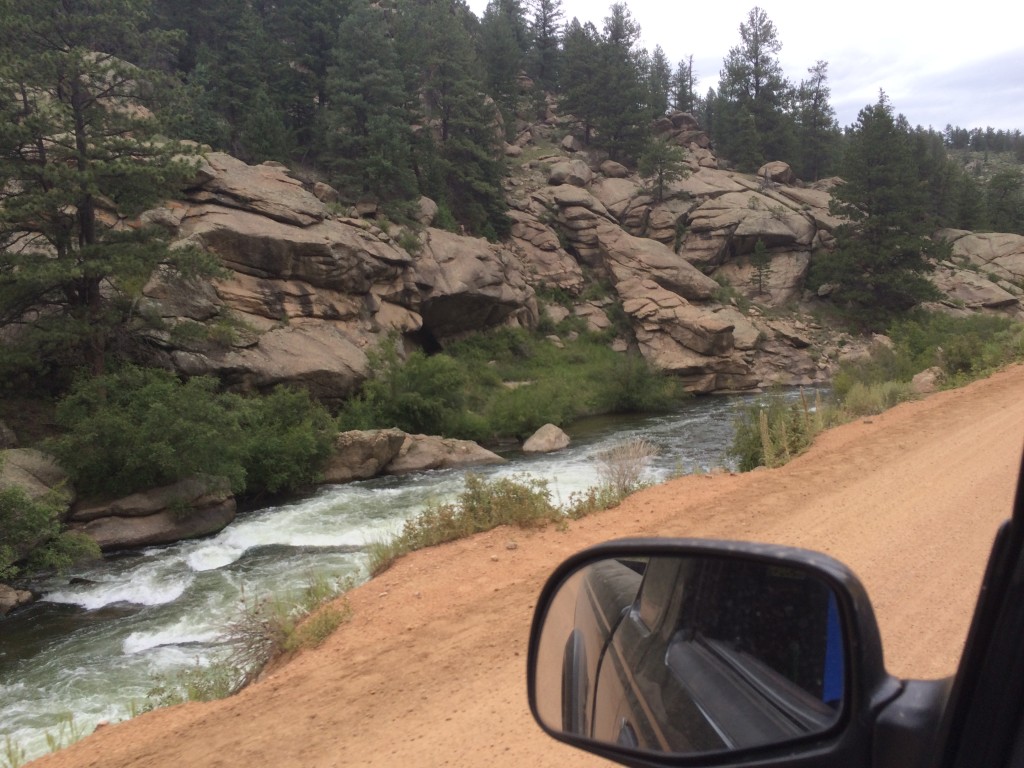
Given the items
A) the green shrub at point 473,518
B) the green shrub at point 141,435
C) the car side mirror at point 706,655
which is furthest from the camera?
the green shrub at point 141,435

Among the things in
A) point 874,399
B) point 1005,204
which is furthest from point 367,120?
point 1005,204

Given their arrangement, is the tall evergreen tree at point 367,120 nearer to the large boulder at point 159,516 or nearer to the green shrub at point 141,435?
the green shrub at point 141,435

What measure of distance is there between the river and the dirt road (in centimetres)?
125

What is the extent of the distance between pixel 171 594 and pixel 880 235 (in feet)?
144

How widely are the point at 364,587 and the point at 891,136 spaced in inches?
1841

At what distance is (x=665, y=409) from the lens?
3181 cm

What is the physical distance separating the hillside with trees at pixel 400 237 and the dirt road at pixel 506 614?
821cm

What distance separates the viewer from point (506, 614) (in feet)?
20.1

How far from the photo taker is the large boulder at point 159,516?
47.7 ft

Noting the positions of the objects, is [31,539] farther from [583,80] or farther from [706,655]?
[583,80]

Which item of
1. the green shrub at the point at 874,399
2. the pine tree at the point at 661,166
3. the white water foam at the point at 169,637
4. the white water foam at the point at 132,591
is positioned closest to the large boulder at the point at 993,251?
the pine tree at the point at 661,166

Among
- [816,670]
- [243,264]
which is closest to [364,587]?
[816,670]

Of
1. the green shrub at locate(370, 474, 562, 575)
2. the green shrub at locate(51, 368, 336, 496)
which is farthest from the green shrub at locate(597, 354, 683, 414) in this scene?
the green shrub at locate(370, 474, 562, 575)

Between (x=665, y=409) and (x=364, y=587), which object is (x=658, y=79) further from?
(x=364, y=587)
